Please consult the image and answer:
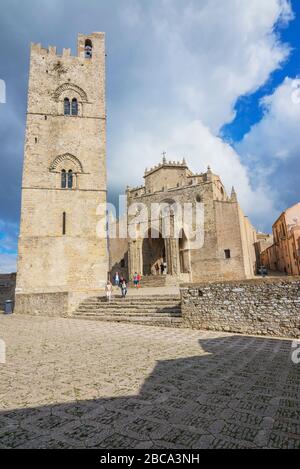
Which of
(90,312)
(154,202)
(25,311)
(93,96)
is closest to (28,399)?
(90,312)

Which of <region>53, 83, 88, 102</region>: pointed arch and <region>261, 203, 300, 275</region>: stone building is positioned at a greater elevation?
<region>53, 83, 88, 102</region>: pointed arch

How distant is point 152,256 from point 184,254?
4647 mm

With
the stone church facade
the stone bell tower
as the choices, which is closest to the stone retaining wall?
the stone church facade

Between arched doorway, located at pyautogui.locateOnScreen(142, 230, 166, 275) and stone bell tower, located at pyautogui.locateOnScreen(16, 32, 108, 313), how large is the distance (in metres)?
12.1

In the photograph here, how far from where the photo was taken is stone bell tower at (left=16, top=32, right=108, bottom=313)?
55.7ft

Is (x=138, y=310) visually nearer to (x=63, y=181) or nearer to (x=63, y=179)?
(x=63, y=181)

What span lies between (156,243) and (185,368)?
25.2m

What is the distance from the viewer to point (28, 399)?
11.4 feet

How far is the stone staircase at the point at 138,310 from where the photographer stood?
9930 millimetres

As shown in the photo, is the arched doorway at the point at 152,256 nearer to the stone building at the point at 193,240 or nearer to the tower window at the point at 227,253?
the stone building at the point at 193,240

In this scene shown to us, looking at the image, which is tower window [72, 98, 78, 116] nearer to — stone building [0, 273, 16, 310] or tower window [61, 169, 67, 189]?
tower window [61, 169, 67, 189]

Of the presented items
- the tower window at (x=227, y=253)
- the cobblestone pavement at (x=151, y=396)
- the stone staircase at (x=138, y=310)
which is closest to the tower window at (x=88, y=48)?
the stone staircase at (x=138, y=310)
